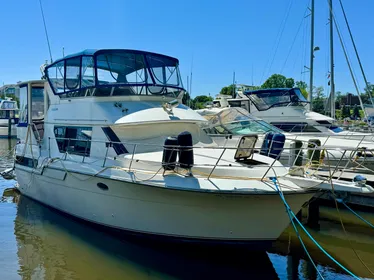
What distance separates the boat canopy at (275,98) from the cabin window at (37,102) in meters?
10.4

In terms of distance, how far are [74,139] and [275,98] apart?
39.6 ft

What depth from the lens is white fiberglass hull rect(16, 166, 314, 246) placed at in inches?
252

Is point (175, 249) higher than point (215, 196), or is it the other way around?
point (215, 196)

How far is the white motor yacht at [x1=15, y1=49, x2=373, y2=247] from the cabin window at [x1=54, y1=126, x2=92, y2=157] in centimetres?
3

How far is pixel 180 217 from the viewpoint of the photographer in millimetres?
6773

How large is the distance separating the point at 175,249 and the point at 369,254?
4.12 m

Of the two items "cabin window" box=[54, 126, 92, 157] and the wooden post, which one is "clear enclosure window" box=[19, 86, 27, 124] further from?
the wooden post

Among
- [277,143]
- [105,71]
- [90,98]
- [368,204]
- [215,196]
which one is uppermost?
[105,71]

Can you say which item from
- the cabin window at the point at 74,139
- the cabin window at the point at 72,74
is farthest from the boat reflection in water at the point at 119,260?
the cabin window at the point at 72,74

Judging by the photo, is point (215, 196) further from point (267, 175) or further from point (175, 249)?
point (175, 249)

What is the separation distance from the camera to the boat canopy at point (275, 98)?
17.9 metres

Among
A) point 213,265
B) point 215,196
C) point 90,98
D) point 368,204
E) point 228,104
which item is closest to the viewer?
point 215,196

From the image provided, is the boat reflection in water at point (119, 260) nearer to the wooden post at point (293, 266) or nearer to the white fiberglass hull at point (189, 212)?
the wooden post at point (293, 266)

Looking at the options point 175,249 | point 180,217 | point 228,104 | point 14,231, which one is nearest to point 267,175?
point 180,217
